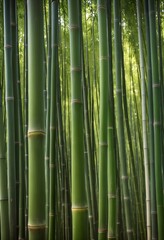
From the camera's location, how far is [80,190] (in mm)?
1154

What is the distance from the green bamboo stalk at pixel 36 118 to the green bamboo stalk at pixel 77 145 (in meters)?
0.16

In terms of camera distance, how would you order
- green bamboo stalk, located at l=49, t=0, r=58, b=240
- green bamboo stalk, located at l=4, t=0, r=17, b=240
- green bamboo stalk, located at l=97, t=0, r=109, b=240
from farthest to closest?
green bamboo stalk, located at l=4, t=0, r=17, b=240 < green bamboo stalk, located at l=49, t=0, r=58, b=240 < green bamboo stalk, located at l=97, t=0, r=109, b=240

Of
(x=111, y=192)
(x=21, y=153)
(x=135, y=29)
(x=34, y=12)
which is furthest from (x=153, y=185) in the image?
(x=135, y=29)

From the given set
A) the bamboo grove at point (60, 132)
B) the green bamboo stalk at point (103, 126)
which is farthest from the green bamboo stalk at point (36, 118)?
the green bamboo stalk at point (103, 126)

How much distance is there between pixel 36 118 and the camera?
104cm

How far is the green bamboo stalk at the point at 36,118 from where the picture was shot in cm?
102

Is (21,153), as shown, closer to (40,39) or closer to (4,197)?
(4,197)

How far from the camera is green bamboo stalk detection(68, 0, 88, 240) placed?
116cm

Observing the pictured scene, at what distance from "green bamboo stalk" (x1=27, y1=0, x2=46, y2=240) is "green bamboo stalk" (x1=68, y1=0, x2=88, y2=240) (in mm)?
164

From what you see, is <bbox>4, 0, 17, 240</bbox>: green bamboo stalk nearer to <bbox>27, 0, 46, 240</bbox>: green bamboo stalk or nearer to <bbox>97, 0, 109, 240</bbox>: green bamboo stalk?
<bbox>97, 0, 109, 240</bbox>: green bamboo stalk

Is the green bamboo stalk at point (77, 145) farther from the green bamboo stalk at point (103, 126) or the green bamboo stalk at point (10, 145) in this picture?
the green bamboo stalk at point (10, 145)

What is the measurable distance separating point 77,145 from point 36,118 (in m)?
0.22

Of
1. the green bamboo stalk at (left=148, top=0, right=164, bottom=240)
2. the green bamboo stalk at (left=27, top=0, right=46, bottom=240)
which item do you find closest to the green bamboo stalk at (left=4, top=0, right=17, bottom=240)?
the green bamboo stalk at (left=148, top=0, right=164, bottom=240)

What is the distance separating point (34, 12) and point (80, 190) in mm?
575
